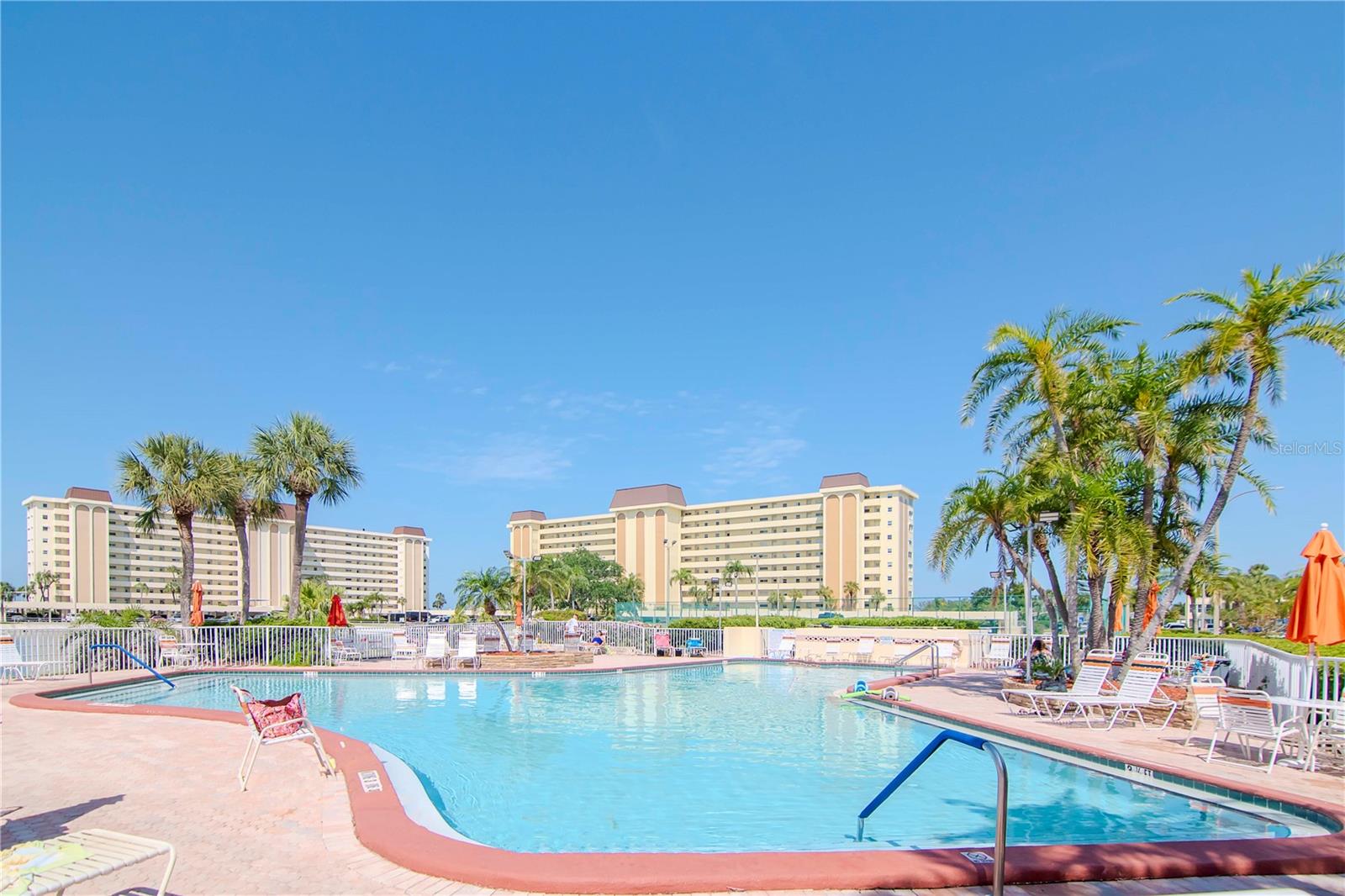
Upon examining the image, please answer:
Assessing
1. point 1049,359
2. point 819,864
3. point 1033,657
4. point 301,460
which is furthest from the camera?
point 301,460

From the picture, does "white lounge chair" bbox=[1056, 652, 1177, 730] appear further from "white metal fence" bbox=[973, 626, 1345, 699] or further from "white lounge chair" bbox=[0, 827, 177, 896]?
"white lounge chair" bbox=[0, 827, 177, 896]

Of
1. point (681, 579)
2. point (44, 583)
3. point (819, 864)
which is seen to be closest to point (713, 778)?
point (819, 864)

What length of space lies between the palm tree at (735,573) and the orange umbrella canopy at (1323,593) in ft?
285

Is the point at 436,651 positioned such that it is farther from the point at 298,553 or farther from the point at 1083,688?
the point at 1083,688

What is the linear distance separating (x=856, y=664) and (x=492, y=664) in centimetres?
987

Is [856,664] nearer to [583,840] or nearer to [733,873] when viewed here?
[583,840]

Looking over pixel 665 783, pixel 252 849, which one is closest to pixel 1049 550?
pixel 665 783

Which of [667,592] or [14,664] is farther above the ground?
[14,664]

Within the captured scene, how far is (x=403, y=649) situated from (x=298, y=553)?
24.6 feet

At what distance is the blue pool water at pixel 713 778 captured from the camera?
22.6ft

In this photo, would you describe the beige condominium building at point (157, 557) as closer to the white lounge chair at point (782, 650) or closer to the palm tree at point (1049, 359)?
Result: the white lounge chair at point (782, 650)

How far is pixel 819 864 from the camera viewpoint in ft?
15.0

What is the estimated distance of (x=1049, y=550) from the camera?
15703 millimetres

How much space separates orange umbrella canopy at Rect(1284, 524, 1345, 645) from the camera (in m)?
8.70
